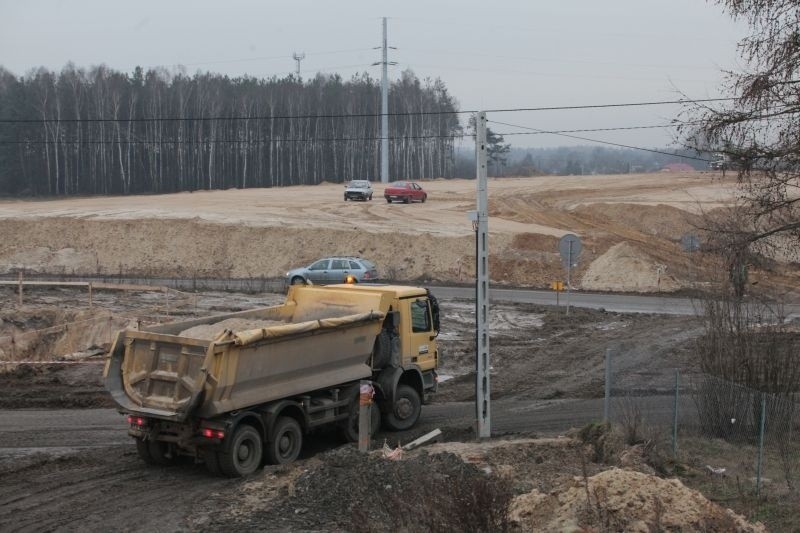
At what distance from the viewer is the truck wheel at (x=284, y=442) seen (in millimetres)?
12508

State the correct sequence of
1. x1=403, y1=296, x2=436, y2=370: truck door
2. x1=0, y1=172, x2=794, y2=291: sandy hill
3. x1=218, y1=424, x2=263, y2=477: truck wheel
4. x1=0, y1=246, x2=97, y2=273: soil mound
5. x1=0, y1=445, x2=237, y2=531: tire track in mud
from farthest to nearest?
x1=0, y1=246, x2=97, y2=273: soil mound
x1=0, y1=172, x2=794, y2=291: sandy hill
x1=403, y1=296, x2=436, y2=370: truck door
x1=218, y1=424, x2=263, y2=477: truck wheel
x1=0, y1=445, x2=237, y2=531: tire track in mud

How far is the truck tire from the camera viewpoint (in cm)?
1240

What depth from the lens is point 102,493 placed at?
11.3 metres

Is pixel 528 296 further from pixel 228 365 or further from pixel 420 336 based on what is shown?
pixel 228 365

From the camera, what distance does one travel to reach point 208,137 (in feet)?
316

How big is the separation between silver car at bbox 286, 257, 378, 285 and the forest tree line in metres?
48.1

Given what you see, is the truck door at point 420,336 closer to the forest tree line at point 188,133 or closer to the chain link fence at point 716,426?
the chain link fence at point 716,426

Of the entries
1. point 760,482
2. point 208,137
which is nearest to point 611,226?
point 760,482

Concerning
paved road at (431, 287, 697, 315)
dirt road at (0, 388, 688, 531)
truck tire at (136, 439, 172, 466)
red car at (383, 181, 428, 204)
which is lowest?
paved road at (431, 287, 697, 315)

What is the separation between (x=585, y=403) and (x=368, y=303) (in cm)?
615

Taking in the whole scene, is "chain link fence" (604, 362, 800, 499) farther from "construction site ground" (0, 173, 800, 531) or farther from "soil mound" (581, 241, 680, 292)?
"soil mound" (581, 241, 680, 292)

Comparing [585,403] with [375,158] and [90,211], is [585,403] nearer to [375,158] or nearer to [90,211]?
[90,211]

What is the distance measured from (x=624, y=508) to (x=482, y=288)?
19.5 feet

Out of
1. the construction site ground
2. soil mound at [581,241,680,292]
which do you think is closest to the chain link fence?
the construction site ground
